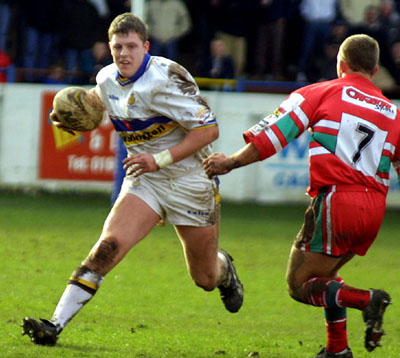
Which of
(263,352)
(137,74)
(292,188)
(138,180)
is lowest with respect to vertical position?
(292,188)

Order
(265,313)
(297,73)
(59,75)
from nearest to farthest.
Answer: (265,313)
(59,75)
(297,73)

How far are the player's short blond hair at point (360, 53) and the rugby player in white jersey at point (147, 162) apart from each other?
1028mm

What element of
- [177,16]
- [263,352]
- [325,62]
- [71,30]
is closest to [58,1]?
[71,30]

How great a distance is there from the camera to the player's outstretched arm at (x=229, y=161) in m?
5.89

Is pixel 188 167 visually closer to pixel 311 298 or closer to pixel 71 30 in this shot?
pixel 311 298

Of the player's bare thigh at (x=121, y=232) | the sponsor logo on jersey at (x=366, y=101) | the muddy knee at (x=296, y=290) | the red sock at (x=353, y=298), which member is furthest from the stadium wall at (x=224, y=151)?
the red sock at (x=353, y=298)

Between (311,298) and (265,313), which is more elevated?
(311,298)

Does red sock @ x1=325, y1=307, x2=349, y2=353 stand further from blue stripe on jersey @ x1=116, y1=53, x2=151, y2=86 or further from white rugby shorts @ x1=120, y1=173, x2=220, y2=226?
blue stripe on jersey @ x1=116, y1=53, x2=151, y2=86

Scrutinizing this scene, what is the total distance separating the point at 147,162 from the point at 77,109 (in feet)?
2.68

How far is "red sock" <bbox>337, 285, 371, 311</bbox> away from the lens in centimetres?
596

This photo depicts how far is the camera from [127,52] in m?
6.48

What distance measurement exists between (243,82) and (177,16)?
1795mm

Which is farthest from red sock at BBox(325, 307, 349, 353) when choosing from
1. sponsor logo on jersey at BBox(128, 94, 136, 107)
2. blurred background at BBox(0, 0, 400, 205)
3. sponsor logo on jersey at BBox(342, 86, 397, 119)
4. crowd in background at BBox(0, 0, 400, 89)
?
crowd in background at BBox(0, 0, 400, 89)

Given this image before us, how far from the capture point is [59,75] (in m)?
15.7
